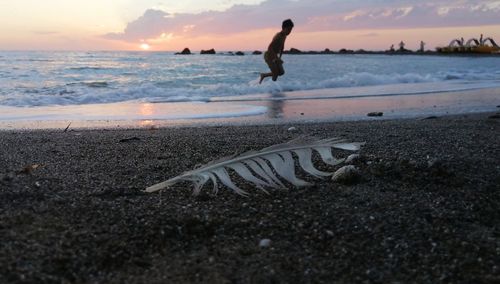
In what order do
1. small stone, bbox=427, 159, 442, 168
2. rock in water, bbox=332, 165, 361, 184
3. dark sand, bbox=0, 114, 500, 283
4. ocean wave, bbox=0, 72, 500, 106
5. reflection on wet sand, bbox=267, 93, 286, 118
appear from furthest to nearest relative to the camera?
1. ocean wave, bbox=0, 72, 500, 106
2. reflection on wet sand, bbox=267, 93, 286, 118
3. small stone, bbox=427, 159, 442, 168
4. rock in water, bbox=332, 165, 361, 184
5. dark sand, bbox=0, 114, 500, 283

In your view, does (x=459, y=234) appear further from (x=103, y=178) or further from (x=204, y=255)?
(x=103, y=178)

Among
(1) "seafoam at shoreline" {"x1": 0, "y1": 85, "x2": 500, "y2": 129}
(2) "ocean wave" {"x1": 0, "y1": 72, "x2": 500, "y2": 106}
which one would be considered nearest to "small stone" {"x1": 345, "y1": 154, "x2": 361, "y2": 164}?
(1) "seafoam at shoreline" {"x1": 0, "y1": 85, "x2": 500, "y2": 129}

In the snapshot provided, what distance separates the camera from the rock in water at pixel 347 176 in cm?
389

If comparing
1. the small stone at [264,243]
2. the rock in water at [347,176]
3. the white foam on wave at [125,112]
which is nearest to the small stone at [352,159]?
the rock in water at [347,176]

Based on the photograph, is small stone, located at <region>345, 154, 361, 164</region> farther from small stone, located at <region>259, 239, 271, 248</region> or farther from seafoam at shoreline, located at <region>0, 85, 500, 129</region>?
seafoam at shoreline, located at <region>0, 85, 500, 129</region>

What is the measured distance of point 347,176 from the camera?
154 inches

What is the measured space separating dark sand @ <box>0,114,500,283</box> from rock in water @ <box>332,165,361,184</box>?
71mm

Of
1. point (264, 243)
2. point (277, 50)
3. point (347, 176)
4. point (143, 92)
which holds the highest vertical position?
point (277, 50)

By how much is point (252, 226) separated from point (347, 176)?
1219 mm

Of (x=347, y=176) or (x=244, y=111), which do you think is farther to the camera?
(x=244, y=111)

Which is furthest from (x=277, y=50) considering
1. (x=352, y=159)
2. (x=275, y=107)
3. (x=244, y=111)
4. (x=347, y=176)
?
(x=347, y=176)

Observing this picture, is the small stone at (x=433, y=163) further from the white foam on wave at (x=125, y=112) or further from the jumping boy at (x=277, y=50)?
the white foam on wave at (x=125, y=112)

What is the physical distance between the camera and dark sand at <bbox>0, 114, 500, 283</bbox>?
7.94 ft

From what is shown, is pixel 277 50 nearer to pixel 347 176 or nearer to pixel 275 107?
pixel 275 107
